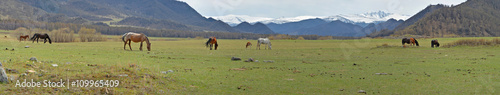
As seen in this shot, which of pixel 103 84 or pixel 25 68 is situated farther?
pixel 25 68

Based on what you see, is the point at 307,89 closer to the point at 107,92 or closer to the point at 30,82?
the point at 107,92

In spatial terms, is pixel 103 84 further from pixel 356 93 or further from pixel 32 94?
pixel 356 93

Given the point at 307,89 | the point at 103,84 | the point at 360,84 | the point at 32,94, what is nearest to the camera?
the point at 32,94

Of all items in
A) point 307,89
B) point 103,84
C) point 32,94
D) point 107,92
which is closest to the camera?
point 32,94

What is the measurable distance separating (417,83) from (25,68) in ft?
49.7

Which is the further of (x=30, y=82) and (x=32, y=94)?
(x=30, y=82)

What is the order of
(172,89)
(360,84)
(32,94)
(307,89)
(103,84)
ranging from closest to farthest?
1. (32,94)
2. (103,84)
3. (172,89)
4. (307,89)
5. (360,84)

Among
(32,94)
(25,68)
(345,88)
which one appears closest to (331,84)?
(345,88)

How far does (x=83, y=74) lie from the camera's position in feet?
42.5

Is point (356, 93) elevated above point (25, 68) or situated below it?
below

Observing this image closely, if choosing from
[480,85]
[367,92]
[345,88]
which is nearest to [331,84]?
[345,88]

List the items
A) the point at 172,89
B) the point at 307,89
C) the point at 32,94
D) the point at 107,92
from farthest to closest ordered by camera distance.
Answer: the point at 307,89
the point at 172,89
the point at 107,92
the point at 32,94

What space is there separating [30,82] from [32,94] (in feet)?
4.59

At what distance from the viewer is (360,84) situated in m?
15.0
